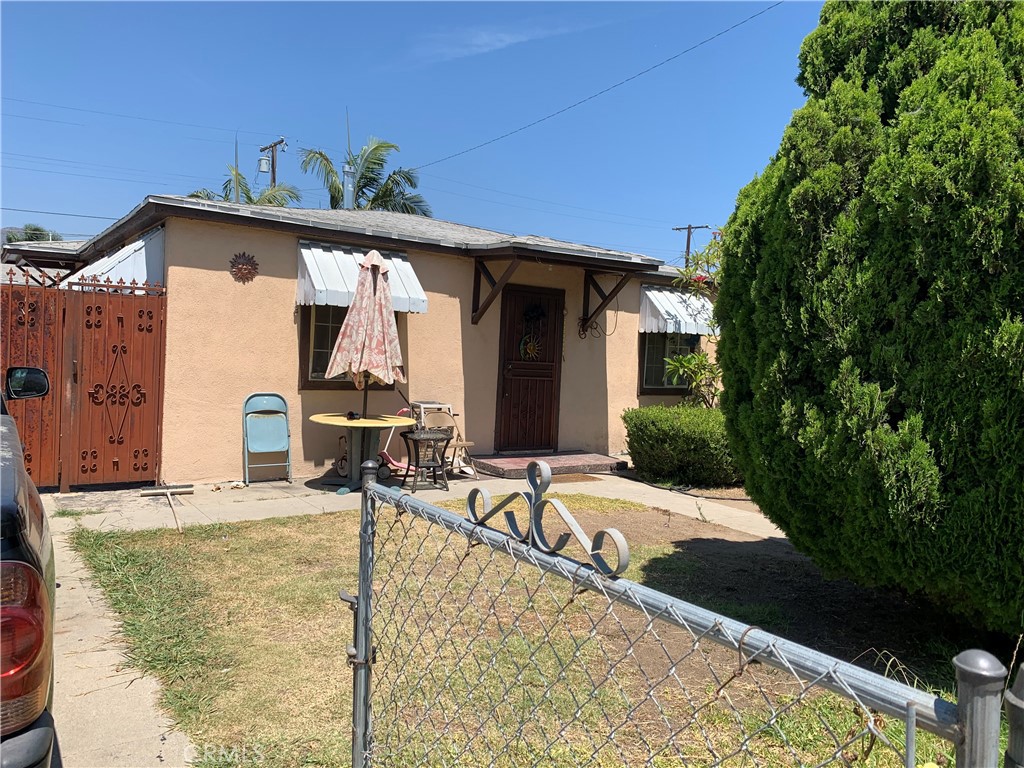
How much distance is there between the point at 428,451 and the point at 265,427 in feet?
6.47

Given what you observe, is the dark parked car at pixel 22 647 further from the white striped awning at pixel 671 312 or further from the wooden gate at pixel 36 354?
the white striped awning at pixel 671 312

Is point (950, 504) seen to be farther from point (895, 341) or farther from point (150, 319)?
point (150, 319)

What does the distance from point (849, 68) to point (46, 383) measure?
4632 millimetres

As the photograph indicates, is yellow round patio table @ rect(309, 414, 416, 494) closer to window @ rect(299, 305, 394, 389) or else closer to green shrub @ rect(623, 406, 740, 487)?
window @ rect(299, 305, 394, 389)

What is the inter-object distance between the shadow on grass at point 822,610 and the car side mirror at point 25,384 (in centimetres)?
388

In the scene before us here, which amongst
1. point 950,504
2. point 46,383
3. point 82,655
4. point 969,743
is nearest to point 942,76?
point 950,504

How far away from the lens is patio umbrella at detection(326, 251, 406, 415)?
8.43m

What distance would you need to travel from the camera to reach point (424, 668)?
3.82m

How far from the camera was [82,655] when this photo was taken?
12.9ft

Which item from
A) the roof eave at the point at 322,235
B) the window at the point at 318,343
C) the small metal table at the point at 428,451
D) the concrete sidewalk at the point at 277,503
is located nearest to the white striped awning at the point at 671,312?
the roof eave at the point at 322,235

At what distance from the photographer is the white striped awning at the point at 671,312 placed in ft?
39.4

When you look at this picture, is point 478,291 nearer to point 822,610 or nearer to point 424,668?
point 822,610

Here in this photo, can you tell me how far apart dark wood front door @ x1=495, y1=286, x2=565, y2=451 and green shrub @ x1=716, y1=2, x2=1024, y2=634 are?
651cm
